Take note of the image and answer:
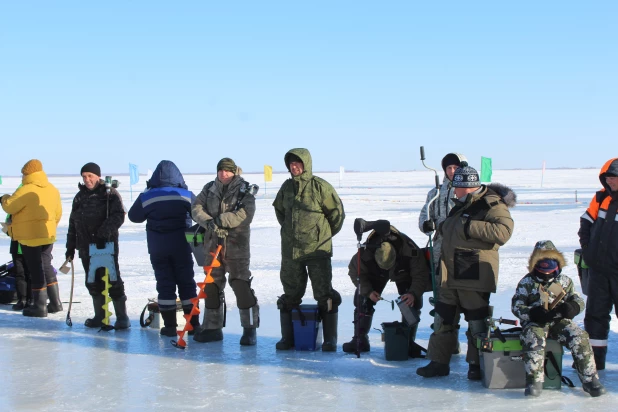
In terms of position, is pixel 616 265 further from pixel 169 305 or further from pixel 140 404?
pixel 169 305

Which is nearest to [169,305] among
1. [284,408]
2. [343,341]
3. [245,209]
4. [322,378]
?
[245,209]

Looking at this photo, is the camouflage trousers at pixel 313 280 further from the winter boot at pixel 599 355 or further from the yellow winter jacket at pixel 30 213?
the yellow winter jacket at pixel 30 213

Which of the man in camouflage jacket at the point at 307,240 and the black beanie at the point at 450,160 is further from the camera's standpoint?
the man in camouflage jacket at the point at 307,240

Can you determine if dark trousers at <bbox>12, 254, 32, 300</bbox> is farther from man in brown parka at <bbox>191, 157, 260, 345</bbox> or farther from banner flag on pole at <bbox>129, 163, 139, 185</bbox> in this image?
banner flag on pole at <bbox>129, 163, 139, 185</bbox>

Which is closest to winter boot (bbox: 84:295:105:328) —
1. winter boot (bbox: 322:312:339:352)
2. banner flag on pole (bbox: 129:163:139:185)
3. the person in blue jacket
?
the person in blue jacket

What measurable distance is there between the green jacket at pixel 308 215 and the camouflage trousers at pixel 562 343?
1.85 meters

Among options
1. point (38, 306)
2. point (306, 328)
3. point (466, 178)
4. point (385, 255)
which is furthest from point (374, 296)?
point (38, 306)

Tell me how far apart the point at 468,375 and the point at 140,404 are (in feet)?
7.14

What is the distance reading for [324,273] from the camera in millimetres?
5793

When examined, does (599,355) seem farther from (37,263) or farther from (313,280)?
(37,263)

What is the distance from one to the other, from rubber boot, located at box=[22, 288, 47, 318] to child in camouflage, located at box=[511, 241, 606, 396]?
200 inches

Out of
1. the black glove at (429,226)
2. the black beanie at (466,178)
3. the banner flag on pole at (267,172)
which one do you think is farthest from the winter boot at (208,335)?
the banner flag on pole at (267,172)

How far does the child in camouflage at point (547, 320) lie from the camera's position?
441cm

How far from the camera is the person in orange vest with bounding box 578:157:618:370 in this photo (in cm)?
487
